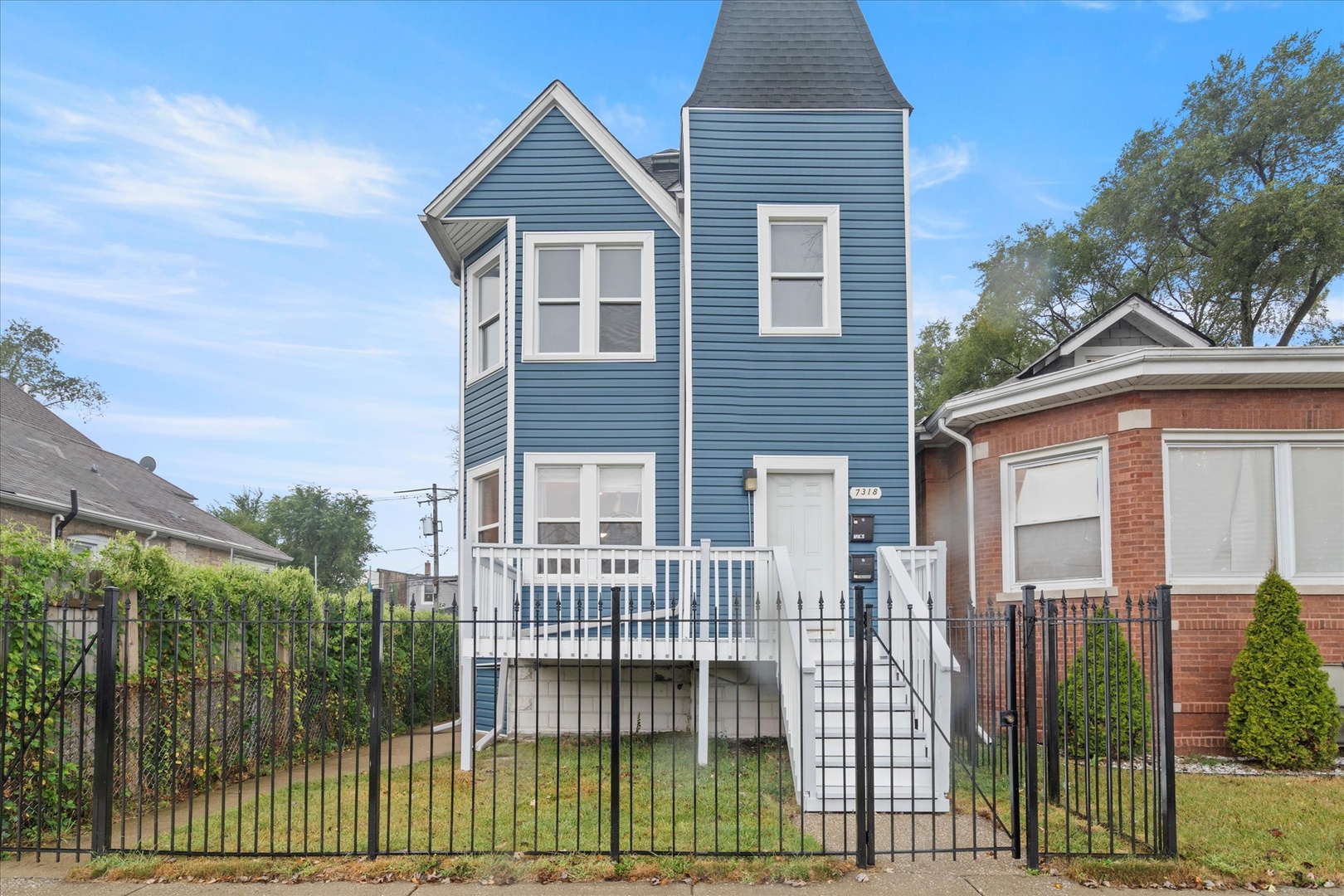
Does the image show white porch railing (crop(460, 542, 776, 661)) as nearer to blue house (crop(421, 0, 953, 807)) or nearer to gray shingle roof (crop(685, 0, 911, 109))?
blue house (crop(421, 0, 953, 807))

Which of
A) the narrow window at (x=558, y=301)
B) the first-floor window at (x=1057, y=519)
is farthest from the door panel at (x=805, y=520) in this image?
the narrow window at (x=558, y=301)

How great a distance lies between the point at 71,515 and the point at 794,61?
627 inches

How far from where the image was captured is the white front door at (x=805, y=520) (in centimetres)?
1205

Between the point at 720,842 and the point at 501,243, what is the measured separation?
8916mm

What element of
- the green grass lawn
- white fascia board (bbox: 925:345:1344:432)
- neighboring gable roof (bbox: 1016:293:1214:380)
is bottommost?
the green grass lawn

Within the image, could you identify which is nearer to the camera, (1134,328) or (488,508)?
(488,508)

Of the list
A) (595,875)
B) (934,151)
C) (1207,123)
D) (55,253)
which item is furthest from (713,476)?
(55,253)

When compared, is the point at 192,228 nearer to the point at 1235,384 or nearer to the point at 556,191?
the point at 556,191

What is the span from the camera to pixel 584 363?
12.7m

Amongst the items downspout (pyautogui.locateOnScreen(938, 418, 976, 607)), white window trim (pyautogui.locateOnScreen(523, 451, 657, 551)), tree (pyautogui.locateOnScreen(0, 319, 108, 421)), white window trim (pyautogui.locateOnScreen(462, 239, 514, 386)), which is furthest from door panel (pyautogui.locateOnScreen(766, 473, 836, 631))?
tree (pyautogui.locateOnScreen(0, 319, 108, 421))

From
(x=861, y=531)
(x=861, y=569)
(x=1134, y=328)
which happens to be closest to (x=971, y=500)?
(x=861, y=531)

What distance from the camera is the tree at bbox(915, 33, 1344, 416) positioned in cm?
2561

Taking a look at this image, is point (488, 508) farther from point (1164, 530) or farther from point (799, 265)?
point (1164, 530)

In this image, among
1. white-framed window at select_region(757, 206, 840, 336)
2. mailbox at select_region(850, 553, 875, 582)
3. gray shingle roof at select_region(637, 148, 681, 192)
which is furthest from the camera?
gray shingle roof at select_region(637, 148, 681, 192)
